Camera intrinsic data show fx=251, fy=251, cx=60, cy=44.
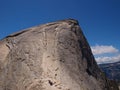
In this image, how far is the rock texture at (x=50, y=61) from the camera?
7.86 metres

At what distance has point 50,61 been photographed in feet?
26.9

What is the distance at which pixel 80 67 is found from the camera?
8.41 m

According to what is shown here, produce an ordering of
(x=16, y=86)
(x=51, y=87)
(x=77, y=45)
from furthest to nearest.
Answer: (x=77, y=45), (x=16, y=86), (x=51, y=87)

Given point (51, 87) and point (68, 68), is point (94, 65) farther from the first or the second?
point (51, 87)

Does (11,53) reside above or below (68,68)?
above

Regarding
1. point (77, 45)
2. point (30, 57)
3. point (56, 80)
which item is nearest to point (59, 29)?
point (77, 45)

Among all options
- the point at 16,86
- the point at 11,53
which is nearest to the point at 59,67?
the point at 16,86

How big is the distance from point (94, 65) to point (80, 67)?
1294mm

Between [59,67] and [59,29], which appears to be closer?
[59,67]

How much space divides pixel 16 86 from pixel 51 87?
4.25 ft

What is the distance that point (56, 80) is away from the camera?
7762 millimetres

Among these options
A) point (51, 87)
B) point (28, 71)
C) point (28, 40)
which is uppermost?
point (28, 40)

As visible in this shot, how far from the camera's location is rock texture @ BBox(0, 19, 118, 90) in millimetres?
7855

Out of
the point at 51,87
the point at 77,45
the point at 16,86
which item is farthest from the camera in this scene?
the point at 77,45
